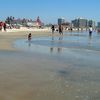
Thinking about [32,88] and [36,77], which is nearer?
[32,88]

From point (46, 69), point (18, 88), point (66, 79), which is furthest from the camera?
point (46, 69)

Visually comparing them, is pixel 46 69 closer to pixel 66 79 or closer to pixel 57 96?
pixel 66 79

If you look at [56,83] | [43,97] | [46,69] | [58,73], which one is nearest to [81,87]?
[56,83]

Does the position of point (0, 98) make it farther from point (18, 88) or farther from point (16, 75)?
point (16, 75)

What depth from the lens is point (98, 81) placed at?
7.31m

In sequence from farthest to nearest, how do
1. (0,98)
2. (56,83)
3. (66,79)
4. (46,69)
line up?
1. (46,69)
2. (66,79)
3. (56,83)
4. (0,98)

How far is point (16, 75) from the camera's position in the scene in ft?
25.8

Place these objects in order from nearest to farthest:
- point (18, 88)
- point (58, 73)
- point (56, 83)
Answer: point (18, 88) < point (56, 83) < point (58, 73)

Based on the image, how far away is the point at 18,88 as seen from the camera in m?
6.48

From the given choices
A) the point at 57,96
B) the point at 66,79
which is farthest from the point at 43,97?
the point at 66,79

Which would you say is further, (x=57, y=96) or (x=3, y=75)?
(x=3, y=75)

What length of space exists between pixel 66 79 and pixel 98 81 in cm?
77

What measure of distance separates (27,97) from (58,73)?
263 cm

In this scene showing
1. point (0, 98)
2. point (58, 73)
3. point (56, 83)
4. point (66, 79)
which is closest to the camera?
point (0, 98)
